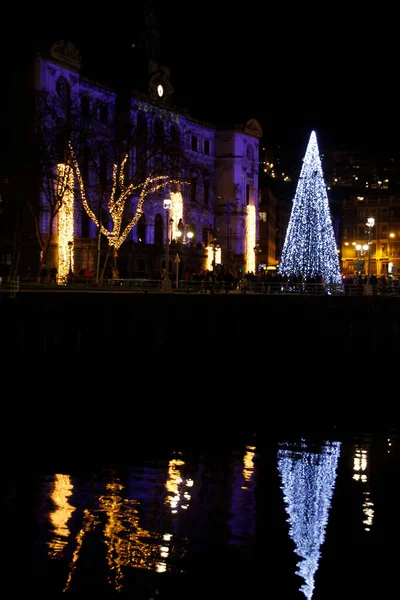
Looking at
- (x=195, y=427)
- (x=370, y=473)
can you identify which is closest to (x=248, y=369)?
(x=195, y=427)

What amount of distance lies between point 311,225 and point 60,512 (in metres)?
44.9

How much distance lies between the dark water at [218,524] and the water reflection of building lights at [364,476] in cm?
5

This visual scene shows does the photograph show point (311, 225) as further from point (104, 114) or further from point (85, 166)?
point (104, 114)

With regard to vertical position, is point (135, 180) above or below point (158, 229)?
above

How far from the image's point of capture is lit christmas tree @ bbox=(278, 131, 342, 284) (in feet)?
218

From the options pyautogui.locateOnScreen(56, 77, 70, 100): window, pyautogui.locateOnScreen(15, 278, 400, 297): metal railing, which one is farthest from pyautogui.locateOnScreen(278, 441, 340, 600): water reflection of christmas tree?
pyautogui.locateOnScreen(56, 77, 70, 100): window

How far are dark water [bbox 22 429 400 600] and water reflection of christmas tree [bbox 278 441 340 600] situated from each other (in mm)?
30

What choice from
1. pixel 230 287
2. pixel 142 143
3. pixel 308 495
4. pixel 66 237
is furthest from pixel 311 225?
pixel 308 495

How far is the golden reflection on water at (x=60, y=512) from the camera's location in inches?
842

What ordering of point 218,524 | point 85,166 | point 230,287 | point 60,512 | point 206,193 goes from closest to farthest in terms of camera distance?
point 218,524
point 60,512
point 230,287
point 85,166
point 206,193

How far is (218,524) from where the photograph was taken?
23156mm

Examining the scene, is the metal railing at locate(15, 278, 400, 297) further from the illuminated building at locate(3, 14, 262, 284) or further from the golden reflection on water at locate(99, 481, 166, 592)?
the golden reflection on water at locate(99, 481, 166, 592)

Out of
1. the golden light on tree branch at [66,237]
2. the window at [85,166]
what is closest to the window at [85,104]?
the window at [85,166]

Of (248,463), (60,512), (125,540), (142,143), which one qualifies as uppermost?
(142,143)
